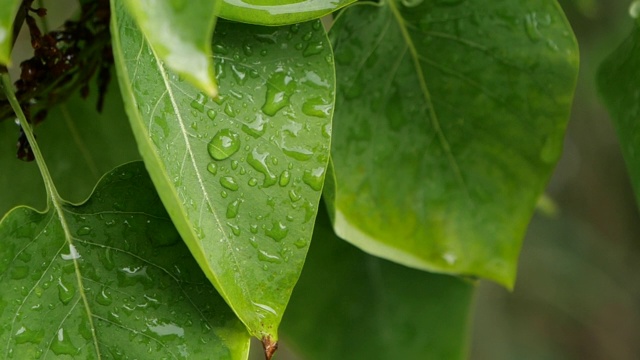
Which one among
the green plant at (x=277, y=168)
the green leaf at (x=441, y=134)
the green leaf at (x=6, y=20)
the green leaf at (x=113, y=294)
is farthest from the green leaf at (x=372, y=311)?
the green leaf at (x=6, y=20)

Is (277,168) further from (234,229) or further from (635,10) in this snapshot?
(635,10)

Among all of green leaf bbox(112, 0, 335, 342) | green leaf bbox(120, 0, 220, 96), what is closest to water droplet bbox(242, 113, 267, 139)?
green leaf bbox(112, 0, 335, 342)

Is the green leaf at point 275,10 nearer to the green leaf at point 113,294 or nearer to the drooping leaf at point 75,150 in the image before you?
the green leaf at point 113,294

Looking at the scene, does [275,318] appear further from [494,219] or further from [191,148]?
[494,219]

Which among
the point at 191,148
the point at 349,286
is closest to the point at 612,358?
the point at 349,286

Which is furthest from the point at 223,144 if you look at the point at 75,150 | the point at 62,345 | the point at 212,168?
the point at 75,150

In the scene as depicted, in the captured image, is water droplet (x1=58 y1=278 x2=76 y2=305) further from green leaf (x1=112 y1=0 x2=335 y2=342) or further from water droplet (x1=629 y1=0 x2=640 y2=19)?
water droplet (x1=629 y1=0 x2=640 y2=19)

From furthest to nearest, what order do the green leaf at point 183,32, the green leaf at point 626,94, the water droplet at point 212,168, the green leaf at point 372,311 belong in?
1. the green leaf at point 372,311
2. the green leaf at point 626,94
3. the water droplet at point 212,168
4. the green leaf at point 183,32
